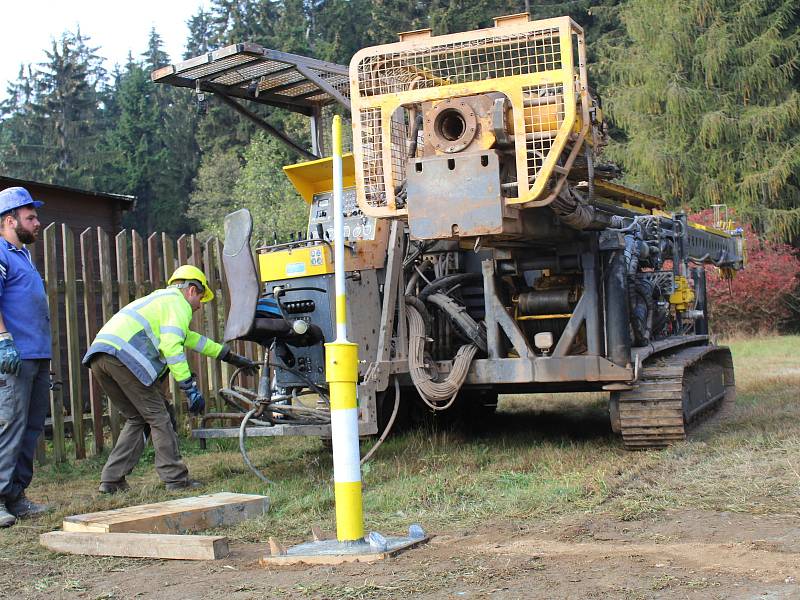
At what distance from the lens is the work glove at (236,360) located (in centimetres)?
760

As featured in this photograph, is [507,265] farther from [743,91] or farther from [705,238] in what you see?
[743,91]

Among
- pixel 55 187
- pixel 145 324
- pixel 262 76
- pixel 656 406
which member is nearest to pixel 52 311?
pixel 145 324

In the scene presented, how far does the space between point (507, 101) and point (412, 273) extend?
228 centimetres

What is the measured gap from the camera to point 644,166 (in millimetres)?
32781

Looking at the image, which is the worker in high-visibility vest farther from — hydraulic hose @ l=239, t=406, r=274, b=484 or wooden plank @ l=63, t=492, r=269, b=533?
wooden plank @ l=63, t=492, r=269, b=533

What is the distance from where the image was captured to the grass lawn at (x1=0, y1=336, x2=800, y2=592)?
19.3 feet

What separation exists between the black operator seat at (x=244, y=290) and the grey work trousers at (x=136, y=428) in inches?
31.0

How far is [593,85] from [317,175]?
3131 centimetres

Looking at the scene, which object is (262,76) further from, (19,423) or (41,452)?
(19,423)

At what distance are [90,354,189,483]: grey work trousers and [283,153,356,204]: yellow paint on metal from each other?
2487mm

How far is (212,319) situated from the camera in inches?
424

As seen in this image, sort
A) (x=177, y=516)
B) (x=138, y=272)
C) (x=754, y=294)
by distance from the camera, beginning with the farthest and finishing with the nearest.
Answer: (x=754, y=294) < (x=138, y=272) < (x=177, y=516)

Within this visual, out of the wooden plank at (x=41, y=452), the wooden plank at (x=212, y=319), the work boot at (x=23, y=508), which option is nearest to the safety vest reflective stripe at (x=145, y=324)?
the work boot at (x=23, y=508)

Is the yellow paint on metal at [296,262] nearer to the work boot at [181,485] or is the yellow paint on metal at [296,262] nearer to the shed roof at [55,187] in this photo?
the work boot at [181,485]
